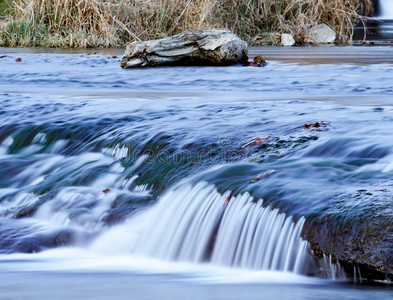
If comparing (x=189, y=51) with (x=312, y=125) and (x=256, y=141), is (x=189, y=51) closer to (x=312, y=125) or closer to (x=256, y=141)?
(x=312, y=125)

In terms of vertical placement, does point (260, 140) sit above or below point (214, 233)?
above

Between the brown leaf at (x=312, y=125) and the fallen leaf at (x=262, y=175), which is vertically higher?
the fallen leaf at (x=262, y=175)

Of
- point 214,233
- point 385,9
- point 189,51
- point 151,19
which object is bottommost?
point 385,9

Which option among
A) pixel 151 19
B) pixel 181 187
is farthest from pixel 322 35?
pixel 181 187

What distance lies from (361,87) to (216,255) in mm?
4046

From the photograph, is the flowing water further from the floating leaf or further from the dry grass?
the dry grass

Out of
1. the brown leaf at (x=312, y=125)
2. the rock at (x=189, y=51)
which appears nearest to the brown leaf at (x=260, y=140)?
the brown leaf at (x=312, y=125)

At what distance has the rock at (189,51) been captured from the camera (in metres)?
9.78

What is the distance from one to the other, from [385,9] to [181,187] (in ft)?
61.5

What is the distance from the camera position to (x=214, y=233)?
365 centimetres

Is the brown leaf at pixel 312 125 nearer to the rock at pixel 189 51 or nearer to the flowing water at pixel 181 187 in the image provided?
the flowing water at pixel 181 187

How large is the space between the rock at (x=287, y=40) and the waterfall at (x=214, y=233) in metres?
11.2

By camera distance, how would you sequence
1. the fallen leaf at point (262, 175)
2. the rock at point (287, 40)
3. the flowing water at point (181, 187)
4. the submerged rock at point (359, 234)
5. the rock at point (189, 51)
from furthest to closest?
1. the rock at point (287, 40)
2. the rock at point (189, 51)
3. the fallen leaf at point (262, 175)
4. the flowing water at point (181, 187)
5. the submerged rock at point (359, 234)

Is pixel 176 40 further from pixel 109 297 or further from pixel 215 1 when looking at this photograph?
pixel 109 297
